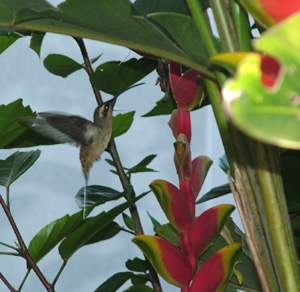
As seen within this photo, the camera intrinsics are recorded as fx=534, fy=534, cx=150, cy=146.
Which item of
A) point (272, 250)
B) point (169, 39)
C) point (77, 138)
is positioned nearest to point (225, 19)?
point (169, 39)

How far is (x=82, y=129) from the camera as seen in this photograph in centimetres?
86

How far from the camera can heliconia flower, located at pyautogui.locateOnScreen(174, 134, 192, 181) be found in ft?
1.73

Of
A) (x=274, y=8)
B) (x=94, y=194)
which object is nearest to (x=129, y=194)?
(x=94, y=194)

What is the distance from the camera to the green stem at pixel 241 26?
0.36m

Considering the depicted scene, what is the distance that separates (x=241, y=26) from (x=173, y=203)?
20cm

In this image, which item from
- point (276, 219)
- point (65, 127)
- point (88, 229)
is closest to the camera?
point (276, 219)

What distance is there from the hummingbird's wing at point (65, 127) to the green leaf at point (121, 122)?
159 millimetres

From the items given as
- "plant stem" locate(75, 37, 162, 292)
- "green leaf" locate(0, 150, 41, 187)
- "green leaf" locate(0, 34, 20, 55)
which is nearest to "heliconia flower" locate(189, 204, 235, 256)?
"plant stem" locate(75, 37, 162, 292)

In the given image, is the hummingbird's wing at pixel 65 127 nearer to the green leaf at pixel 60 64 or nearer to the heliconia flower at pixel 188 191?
the green leaf at pixel 60 64

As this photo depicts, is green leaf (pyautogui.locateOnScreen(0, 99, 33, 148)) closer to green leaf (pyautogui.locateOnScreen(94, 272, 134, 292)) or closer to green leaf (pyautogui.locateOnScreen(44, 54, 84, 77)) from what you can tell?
green leaf (pyautogui.locateOnScreen(44, 54, 84, 77))

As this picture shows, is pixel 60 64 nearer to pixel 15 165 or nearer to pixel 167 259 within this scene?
pixel 15 165

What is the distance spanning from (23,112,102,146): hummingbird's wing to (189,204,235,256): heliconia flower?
36cm

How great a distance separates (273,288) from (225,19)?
19cm

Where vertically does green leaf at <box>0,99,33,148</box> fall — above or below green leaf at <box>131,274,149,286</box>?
above
